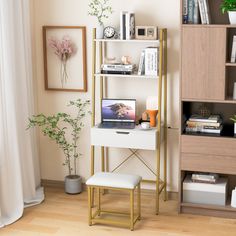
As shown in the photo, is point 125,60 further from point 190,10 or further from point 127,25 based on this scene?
point 190,10

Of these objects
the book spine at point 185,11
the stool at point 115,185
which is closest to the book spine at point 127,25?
the book spine at point 185,11

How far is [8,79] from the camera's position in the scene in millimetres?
4301

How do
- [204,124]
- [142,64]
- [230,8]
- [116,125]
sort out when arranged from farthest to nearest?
[116,125]
[142,64]
[204,124]
[230,8]

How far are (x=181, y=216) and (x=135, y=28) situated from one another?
1558 millimetres

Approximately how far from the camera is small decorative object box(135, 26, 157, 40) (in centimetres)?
441

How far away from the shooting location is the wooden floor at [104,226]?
4.13 metres

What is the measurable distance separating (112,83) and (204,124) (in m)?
0.92

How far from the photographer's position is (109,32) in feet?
14.9

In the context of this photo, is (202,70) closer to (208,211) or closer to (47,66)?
(208,211)

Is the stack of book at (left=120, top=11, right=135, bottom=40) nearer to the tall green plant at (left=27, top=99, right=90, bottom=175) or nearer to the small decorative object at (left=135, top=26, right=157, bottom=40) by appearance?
the small decorative object at (left=135, top=26, right=157, bottom=40)

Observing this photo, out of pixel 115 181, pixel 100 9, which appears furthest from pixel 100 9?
pixel 115 181

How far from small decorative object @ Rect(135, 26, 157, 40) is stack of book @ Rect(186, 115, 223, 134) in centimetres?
73

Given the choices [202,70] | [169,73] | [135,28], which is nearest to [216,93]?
[202,70]

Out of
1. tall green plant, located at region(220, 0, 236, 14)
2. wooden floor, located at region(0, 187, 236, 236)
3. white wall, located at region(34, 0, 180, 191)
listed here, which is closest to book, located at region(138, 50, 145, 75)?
white wall, located at region(34, 0, 180, 191)
